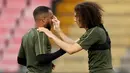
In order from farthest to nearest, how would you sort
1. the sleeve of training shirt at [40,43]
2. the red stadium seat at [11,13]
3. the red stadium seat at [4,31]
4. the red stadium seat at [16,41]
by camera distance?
the red stadium seat at [11,13] < the red stadium seat at [4,31] < the red stadium seat at [16,41] < the sleeve of training shirt at [40,43]

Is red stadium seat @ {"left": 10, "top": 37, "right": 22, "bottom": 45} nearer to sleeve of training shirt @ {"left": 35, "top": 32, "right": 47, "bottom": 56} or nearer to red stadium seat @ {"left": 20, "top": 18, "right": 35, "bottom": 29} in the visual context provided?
red stadium seat @ {"left": 20, "top": 18, "right": 35, "bottom": 29}

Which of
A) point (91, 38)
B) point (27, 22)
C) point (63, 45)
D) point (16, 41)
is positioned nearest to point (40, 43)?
point (63, 45)

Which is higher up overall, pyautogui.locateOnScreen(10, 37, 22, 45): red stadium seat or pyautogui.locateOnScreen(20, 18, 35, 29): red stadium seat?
pyautogui.locateOnScreen(20, 18, 35, 29): red stadium seat

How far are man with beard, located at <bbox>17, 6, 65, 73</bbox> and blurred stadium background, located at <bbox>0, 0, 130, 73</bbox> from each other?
188 inches

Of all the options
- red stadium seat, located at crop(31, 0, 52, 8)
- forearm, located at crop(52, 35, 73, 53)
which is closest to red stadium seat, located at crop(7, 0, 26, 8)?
red stadium seat, located at crop(31, 0, 52, 8)

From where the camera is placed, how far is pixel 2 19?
41.3ft

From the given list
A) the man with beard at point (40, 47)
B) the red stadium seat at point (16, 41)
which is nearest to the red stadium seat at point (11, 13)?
the red stadium seat at point (16, 41)

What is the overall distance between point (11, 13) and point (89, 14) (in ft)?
23.3

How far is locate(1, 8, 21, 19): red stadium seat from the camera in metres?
12.6

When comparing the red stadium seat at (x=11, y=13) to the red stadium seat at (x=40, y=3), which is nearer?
the red stadium seat at (x=40, y=3)

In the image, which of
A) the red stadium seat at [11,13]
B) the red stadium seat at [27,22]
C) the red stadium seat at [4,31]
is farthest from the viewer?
the red stadium seat at [11,13]

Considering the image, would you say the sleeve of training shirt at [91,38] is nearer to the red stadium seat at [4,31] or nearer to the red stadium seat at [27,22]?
the red stadium seat at [27,22]

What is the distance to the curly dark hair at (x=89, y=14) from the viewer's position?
5730mm

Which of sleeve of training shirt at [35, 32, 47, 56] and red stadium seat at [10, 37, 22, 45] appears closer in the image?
sleeve of training shirt at [35, 32, 47, 56]
